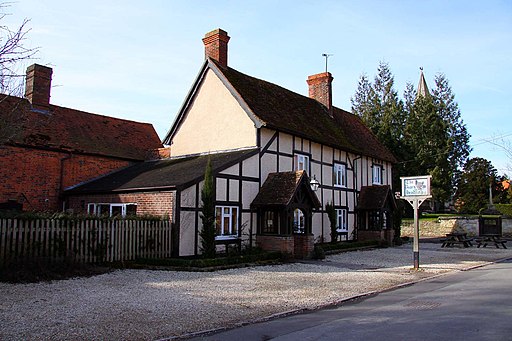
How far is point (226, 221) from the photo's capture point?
17578 mm

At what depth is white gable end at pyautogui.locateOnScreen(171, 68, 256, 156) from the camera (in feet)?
66.1

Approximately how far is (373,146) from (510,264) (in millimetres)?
13501

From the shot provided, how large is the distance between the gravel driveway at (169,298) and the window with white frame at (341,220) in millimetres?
9073

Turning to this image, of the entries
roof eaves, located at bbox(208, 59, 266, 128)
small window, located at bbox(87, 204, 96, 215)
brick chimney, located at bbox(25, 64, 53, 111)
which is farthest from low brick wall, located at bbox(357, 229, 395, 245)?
brick chimney, located at bbox(25, 64, 53, 111)

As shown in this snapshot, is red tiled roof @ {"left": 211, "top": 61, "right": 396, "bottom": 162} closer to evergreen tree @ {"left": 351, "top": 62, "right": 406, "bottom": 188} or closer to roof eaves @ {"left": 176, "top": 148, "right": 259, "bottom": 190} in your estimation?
roof eaves @ {"left": 176, "top": 148, "right": 259, "bottom": 190}

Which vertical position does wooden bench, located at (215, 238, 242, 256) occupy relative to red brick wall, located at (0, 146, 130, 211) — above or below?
below

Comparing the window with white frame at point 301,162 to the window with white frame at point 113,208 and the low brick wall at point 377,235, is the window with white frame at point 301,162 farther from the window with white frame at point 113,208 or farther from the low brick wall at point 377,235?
the window with white frame at point 113,208

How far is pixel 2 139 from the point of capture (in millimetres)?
9375

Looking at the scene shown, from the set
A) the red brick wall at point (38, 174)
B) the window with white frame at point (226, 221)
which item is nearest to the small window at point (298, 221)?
the window with white frame at point (226, 221)

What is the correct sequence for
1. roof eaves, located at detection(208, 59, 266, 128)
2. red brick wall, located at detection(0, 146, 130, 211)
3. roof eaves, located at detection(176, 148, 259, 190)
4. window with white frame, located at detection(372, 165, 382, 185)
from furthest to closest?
window with white frame, located at detection(372, 165, 382, 185) < red brick wall, located at detection(0, 146, 130, 211) < roof eaves, located at detection(208, 59, 266, 128) < roof eaves, located at detection(176, 148, 259, 190)

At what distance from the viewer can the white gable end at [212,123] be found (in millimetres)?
20156

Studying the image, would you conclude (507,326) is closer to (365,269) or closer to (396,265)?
(365,269)

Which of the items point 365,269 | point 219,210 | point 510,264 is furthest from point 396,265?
point 219,210

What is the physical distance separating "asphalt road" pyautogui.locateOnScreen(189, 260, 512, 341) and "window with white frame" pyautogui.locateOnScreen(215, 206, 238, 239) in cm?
803
